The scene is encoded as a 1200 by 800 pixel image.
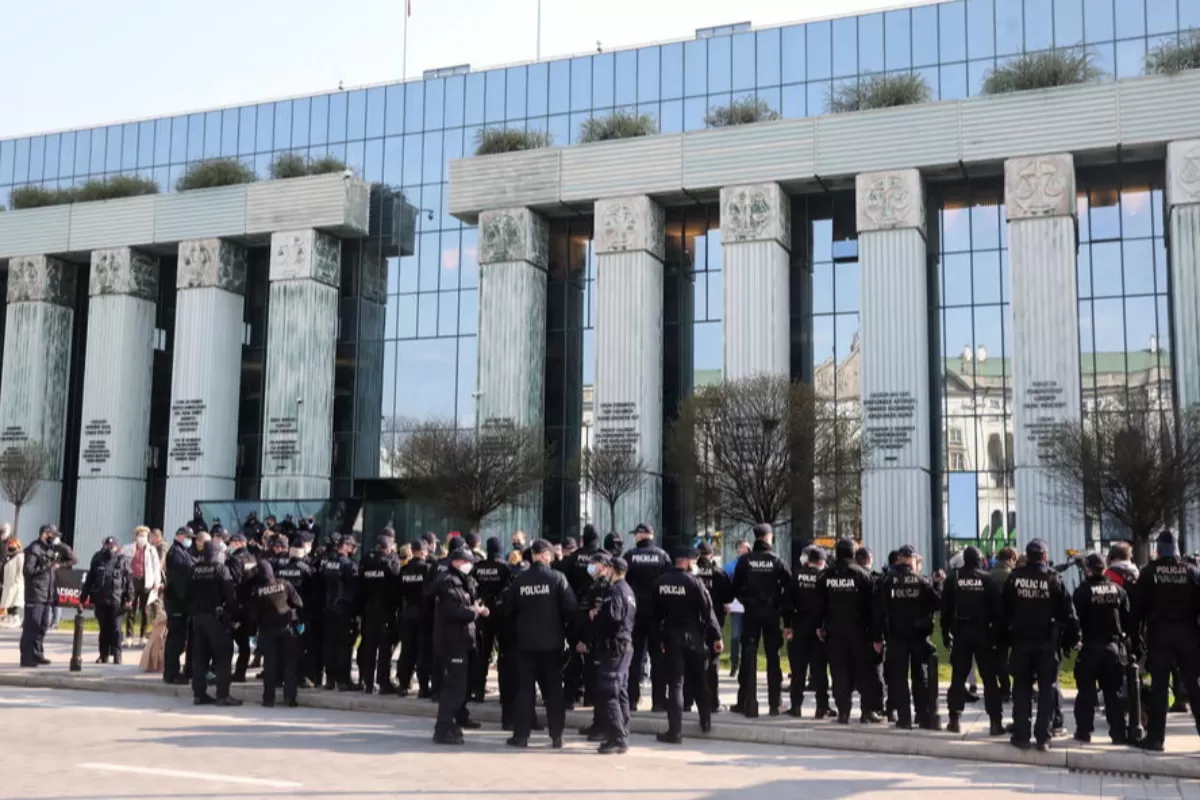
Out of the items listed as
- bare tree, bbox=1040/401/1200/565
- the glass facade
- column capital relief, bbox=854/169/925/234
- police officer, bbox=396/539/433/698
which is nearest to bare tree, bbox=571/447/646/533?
the glass facade

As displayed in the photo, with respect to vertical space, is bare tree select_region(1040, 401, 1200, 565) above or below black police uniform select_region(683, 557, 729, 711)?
above

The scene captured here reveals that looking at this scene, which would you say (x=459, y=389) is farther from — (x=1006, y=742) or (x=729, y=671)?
(x=1006, y=742)

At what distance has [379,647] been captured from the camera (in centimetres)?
1508

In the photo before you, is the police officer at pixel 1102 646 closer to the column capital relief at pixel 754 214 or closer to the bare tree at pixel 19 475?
the column capital relief at pixel 754 214

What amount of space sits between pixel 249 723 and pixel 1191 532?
83.5ft

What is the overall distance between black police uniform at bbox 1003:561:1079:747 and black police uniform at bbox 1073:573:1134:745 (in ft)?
1.32

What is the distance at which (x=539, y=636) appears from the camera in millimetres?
11547

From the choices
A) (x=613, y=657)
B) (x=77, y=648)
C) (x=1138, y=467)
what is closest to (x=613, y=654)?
(x=613, y=657)

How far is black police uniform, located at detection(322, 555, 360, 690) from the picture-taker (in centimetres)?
1512

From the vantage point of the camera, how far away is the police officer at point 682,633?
38.7ft

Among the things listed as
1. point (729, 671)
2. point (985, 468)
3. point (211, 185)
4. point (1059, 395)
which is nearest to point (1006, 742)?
point (729, 671)

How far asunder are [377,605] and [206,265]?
3384cm

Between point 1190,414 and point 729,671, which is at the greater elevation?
point 1190,414

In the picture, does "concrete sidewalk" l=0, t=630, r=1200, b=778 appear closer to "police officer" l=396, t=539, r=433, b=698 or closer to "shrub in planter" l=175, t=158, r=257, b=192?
"police officer" l=396, t=539, r=433, b=698
